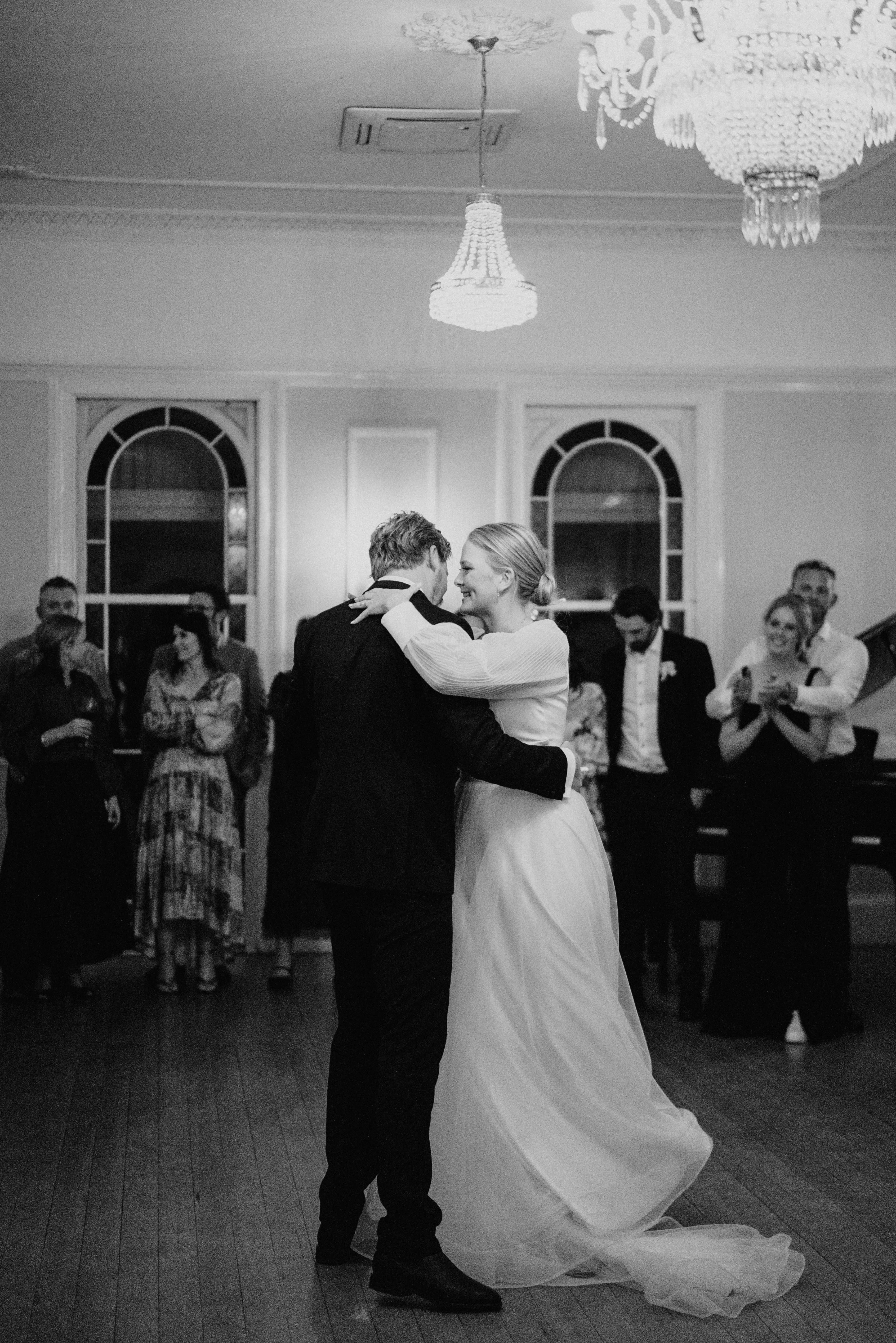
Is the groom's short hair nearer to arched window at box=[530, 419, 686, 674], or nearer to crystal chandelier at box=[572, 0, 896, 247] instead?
crystal chandelier at box=[572, 0, 896, 247]

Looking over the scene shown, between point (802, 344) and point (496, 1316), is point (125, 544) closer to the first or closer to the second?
point (802, 344)

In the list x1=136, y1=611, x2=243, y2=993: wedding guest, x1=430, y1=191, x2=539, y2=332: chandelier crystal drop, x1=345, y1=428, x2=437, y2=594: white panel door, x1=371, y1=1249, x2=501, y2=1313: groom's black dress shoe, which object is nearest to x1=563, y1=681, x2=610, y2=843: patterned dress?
x1=136, y1=611, x2=243, y2=993: wedding guest

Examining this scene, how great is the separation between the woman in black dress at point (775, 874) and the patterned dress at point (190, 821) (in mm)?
2178

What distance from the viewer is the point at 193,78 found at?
20.0ft

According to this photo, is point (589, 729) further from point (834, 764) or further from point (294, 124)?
point (294, 124)

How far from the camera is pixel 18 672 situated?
24.3 feet

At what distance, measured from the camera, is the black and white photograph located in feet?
11.7

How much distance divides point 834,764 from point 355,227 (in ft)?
12.5

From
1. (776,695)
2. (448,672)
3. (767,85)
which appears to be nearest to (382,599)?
(448,672)

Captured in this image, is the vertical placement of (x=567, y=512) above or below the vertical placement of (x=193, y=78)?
below

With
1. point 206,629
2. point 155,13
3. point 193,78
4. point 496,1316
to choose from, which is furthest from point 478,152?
point 496,1316

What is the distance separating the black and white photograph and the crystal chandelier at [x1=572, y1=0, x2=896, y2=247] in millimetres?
13

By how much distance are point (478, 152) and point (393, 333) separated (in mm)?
1430

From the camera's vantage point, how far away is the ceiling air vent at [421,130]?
21.2 ft
